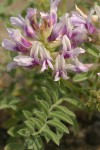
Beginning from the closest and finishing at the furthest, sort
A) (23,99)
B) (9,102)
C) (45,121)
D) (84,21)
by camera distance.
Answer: (84,21) → (45,121) → (9,102) → (23,99)

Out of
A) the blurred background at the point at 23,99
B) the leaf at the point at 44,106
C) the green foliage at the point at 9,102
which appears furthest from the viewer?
the blurred background at the point at 23,99

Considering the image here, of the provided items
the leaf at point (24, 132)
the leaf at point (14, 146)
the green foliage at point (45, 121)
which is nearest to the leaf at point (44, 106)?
the green foliage at point (45, 121)

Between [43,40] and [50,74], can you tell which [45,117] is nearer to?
[50,74]

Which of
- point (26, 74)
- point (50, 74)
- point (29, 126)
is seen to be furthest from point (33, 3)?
point (29, 126)

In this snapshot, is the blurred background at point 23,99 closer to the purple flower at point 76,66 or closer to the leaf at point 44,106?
the leaf at point 44,106

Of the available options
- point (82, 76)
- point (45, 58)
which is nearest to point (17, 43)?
point (45, 58)

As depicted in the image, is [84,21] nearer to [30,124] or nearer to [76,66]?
[76,66]

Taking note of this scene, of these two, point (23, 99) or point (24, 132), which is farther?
point (23, 99)

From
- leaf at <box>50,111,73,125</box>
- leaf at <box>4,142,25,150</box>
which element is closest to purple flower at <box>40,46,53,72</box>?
leaf at <box>50,111,73,125</box>
